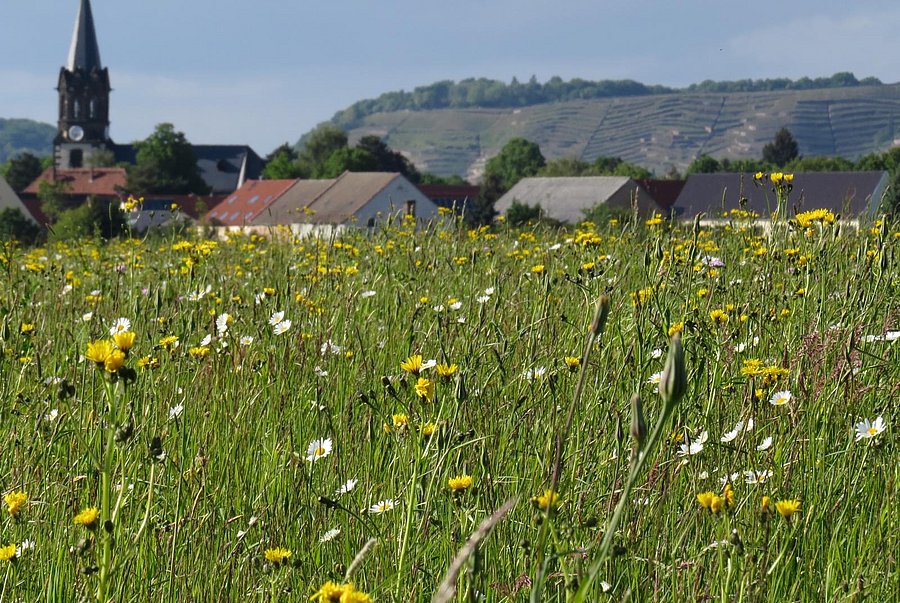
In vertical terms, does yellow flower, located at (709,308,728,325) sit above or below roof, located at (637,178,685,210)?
below

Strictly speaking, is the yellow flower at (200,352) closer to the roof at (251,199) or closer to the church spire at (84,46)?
the roof at (251,199)

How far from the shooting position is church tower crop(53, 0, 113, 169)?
100875 millimetres

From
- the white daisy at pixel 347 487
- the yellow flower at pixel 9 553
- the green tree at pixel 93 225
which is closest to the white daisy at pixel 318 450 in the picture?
the white daisy at pixel 347 487

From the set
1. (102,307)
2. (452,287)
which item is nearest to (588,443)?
(452,287)

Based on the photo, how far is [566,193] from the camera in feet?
222

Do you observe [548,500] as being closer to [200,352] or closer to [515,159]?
[200,352]

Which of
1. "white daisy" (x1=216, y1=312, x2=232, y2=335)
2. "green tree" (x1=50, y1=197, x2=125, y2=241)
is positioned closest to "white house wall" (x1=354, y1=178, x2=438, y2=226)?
"green tree" (x1=50, y1=197, x2=125, y2=241)

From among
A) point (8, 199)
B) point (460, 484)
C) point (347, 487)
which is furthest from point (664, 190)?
point (460, 484)

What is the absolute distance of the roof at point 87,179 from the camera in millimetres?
92250

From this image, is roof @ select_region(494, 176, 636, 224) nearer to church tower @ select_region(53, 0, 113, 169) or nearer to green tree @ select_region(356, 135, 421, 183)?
green tree @ select_region(356, 135, 421, 183)

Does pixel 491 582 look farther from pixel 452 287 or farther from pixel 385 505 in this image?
pixel 452 287

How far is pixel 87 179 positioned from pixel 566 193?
5019 cm

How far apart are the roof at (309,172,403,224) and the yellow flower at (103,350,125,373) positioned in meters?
50.3

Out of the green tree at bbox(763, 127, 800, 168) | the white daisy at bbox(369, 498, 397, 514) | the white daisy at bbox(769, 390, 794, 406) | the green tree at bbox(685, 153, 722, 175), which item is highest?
the green tree at bbox(763, 127, 800, 168)
